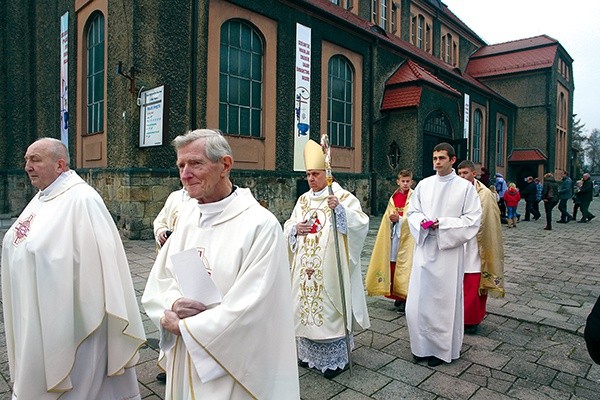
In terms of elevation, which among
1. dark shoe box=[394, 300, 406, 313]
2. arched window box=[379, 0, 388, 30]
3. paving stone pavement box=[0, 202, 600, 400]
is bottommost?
paving stone pavement box=[0, 202, 600, 400]

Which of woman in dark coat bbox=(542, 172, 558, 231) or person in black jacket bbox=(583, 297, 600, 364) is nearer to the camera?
person in black jacket bbox=(583, 297, 600, 364)

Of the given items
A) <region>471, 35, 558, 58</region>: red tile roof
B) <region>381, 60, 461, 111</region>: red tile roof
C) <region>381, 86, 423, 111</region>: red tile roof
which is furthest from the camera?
<region>471, 35, 558, 58</region>: red tile roof

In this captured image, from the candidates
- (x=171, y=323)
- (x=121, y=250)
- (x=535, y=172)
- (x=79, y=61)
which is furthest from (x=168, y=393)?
(x=535, y=172)

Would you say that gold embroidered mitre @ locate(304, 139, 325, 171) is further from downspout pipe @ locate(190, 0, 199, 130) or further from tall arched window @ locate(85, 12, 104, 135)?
tall arched window @ locate(85, 12, 104, 135)

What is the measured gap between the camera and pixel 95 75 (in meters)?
11.4

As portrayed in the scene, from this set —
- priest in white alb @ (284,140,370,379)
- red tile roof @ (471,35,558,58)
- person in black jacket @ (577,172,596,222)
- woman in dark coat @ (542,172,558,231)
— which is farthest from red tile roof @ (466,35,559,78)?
priest in white alb @ (284,140,370,379)

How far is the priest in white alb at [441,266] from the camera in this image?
391cm

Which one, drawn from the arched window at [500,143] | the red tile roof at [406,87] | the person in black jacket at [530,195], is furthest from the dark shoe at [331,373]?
the arched window at [500,143]

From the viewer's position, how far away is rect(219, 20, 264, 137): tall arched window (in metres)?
11.4

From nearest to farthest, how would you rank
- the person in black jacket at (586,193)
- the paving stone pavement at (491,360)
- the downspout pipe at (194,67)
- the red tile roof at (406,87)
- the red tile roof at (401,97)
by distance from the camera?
the paving stone pavement at (491,360) → the downspout pipe at (194,67) → the person in black jacket at (586,193) → the red tile roof at (401,97) → the red tile roof at (406,87)

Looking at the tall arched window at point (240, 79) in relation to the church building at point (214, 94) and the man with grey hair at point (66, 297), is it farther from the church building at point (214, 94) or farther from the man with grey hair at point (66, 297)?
the man with grey hair at point (66, 297)

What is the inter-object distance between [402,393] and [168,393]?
6.18ft

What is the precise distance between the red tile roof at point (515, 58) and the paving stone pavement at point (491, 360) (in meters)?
26.7

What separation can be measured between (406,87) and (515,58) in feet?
61.3
